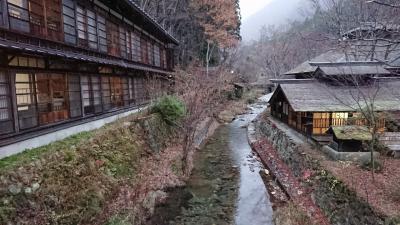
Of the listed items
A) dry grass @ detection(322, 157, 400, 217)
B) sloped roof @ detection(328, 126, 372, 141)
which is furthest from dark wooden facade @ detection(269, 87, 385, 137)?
dry grass @ detection(322, 157, 400, 217)

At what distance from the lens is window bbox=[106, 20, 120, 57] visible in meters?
19.0

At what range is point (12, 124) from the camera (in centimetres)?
1030

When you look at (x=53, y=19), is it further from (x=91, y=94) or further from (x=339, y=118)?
(x=339, y=118)

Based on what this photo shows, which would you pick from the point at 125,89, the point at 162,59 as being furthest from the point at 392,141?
the point at 162,59

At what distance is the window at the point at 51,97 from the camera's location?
12.1 metres

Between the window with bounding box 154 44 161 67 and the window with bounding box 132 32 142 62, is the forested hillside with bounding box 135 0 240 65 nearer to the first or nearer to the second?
the window with bounding box 154 44 161 67

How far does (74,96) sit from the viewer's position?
1466cm

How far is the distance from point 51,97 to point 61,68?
1.41 meters

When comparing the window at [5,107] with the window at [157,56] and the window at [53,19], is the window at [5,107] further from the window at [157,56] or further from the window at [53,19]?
the window at [157,56]

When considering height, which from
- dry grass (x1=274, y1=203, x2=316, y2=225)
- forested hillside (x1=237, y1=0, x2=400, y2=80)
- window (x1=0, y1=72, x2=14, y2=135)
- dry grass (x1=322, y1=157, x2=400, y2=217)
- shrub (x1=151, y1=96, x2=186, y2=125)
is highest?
forested hillside (x1=237, y1=0, x2=400, y2=80)

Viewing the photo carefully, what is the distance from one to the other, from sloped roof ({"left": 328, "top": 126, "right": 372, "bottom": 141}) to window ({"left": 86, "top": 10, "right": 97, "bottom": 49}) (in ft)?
44.9

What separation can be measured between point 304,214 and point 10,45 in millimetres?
11874

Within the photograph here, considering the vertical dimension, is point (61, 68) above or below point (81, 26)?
below

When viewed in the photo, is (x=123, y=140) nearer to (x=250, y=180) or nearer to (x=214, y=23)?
(x=250, y=180)
